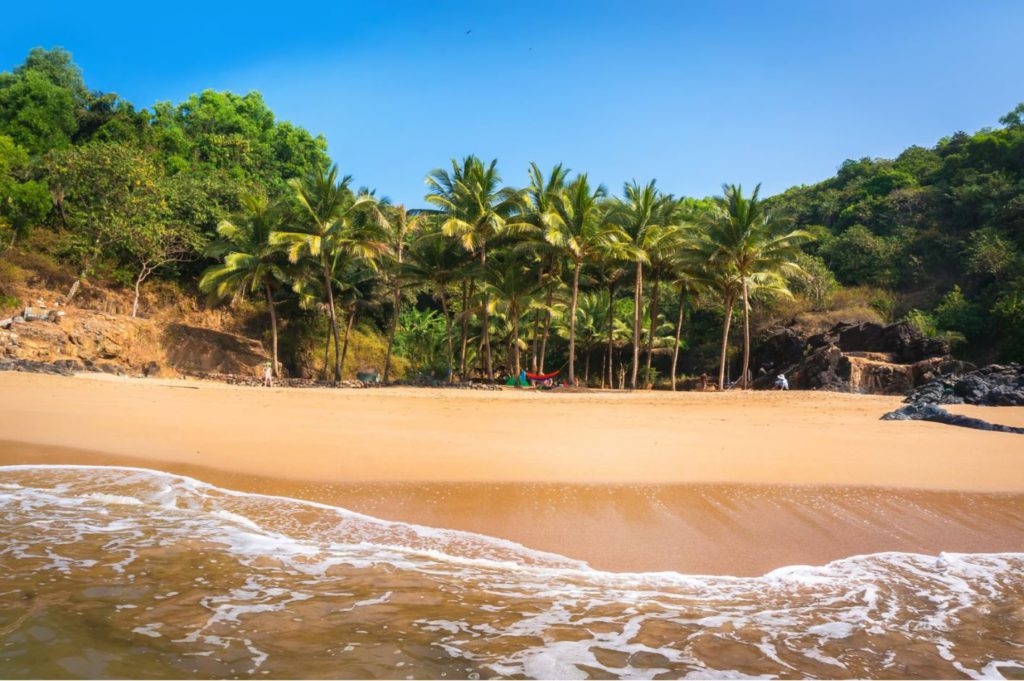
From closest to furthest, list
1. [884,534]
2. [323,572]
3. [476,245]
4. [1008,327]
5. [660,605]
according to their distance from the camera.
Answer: [660,605]
[323,572]
[884,534]
[476,245]
[1008,327]

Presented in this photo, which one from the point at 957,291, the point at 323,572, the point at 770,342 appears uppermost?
the point at 957,291

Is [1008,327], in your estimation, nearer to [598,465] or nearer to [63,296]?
[598,465]

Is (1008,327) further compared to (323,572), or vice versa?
(1008,327)

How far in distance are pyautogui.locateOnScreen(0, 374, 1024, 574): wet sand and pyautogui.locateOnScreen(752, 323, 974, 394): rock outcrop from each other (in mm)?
13676

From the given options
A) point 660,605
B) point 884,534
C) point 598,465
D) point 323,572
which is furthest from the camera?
point 598,465

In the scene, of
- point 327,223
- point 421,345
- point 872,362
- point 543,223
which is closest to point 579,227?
point 543,223

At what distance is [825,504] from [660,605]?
2704 millimetres

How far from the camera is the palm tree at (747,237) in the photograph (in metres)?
24.3

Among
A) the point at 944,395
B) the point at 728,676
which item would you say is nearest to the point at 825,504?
the point at 728,676

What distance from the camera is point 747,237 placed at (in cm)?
2431

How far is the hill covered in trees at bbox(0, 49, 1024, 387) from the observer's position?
24703mm

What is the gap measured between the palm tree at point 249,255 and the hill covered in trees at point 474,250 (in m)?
0.09

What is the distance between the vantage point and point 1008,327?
28016 millimetres

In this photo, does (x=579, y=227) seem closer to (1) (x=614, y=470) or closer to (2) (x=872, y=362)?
(2) (x=872, y=362)
